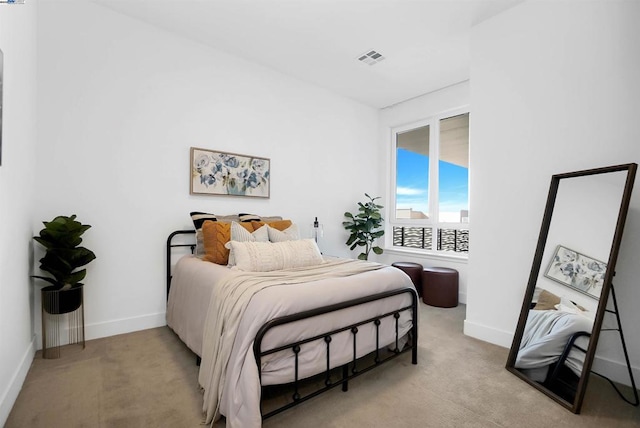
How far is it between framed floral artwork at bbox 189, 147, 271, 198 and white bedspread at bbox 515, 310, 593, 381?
2.89m

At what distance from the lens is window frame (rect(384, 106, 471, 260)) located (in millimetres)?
4297

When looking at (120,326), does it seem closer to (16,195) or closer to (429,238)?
(16,195)

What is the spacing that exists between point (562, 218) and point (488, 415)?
58.8 inches

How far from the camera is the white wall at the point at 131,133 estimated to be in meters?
2.52

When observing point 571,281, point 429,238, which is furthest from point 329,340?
point 429,238

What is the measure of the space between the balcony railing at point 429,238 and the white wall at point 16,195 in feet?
14.8

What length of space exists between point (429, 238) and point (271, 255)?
3072 mm

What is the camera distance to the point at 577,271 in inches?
79.9

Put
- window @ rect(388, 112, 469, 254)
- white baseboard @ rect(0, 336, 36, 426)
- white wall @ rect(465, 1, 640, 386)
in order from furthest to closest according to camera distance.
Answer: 1. window @ rect(388, 112, 469, 254)
2. white wall @ rect(465, 1, 640, 386)
3. white baseboard @ rect(0, 336, 36, 426)

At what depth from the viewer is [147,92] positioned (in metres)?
→ 2.90

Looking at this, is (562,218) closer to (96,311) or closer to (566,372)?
(566,372)

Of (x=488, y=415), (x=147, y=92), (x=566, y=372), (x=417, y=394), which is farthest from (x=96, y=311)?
(x=566, y=372)

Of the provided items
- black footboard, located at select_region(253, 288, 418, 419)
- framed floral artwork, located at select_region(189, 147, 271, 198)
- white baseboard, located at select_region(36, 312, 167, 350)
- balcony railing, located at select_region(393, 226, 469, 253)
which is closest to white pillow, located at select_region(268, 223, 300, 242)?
framed floral artwork, located at select_region(189, 147, 271, 198)

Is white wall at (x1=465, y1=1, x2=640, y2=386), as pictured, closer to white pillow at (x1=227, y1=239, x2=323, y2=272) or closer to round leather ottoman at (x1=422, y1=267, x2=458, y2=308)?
round leather ottoman at (x1=422, y1=267, x2=458, y2=308)
